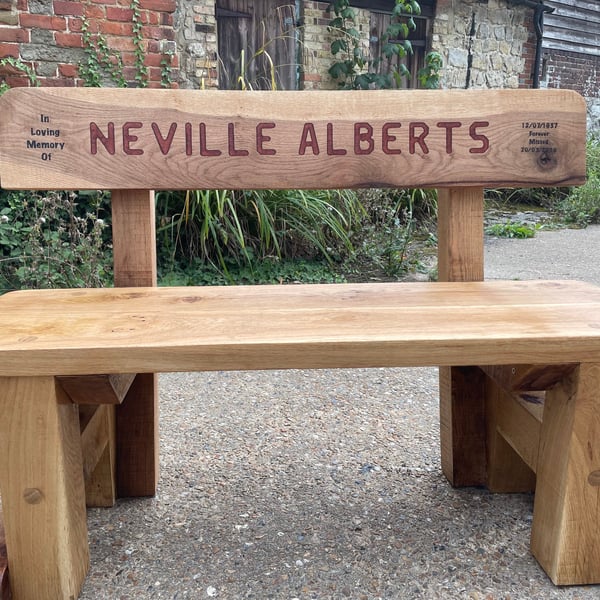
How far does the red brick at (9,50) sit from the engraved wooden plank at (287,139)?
279cm

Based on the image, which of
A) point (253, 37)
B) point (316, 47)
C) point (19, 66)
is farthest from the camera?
point (316, 47)

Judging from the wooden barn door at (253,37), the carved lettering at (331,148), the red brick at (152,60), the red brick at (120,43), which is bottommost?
the carved lettering at (331,148)

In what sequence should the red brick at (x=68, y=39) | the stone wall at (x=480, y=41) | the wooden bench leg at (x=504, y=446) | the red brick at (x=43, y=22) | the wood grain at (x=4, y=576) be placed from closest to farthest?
the wood grain at (x=4, y=576)
the wooden bench leg at (x=504, y=446)
the red brick at (x=43, y=22)
the red brick at (x=68, y=39)
the stone wall at (x=480, y=41)

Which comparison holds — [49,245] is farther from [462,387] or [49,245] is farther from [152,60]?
[462,387]

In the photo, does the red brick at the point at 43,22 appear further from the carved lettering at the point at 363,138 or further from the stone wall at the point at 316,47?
the stone wall at the point at 316,47

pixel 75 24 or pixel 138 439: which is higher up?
pixel 75 24

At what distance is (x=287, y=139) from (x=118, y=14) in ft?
10.4

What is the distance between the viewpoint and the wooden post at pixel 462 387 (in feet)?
5.64

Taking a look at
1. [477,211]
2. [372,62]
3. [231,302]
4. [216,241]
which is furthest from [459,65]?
[231,302]

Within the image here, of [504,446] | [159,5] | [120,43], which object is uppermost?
[159,5]

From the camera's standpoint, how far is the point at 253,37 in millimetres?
7145

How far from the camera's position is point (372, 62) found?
7328 millimetres

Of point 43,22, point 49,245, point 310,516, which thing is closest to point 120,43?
point 43,22

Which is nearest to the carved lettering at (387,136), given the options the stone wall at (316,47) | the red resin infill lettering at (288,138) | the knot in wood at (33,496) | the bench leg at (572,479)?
the red resin infill lettering at (288,138)
